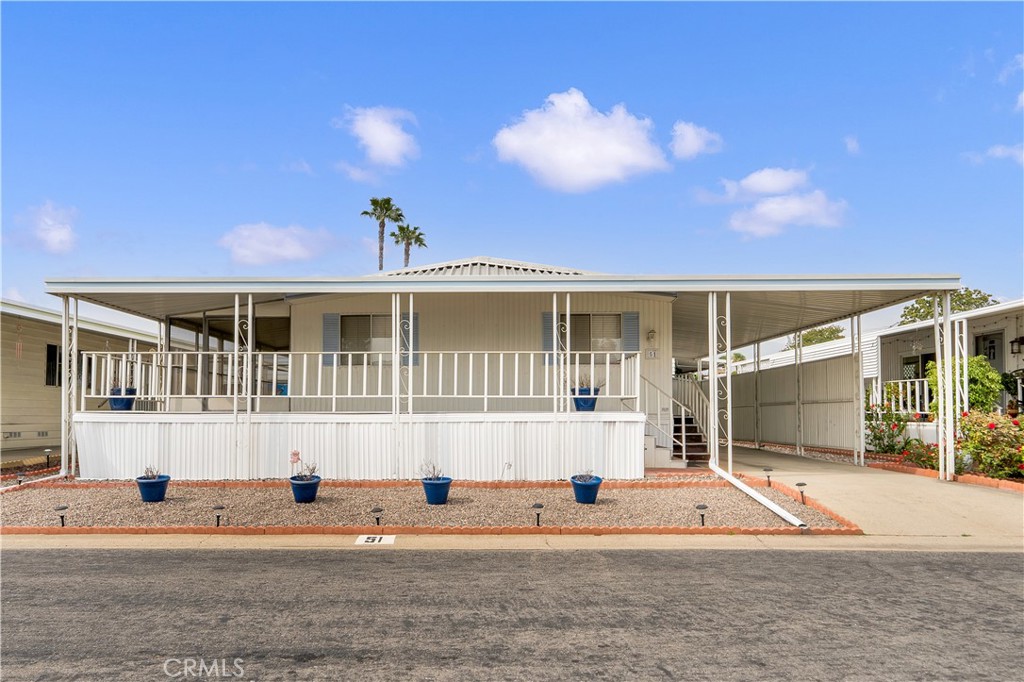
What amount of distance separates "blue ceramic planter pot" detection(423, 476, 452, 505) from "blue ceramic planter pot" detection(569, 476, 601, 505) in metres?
1.66

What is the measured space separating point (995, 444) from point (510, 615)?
32.3 feet

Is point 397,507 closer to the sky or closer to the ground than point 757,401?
closer to the ground

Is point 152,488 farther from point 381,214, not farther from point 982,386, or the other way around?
point 381,214

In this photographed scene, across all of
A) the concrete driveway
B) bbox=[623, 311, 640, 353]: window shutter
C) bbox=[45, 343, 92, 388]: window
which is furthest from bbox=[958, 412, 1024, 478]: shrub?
bbox=[45, 343, 92, 388]: window

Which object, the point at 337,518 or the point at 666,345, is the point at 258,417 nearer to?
the point at 337,518

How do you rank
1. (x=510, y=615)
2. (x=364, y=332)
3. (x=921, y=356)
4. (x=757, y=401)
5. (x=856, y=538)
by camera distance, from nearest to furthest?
(x=510, y=615) → (x=856, y=538) → (x=364, y=332) → (x=921, y=356) → (x=757, y=401)

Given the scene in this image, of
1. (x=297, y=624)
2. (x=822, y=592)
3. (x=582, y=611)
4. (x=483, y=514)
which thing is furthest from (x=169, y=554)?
(x=822, y=592)

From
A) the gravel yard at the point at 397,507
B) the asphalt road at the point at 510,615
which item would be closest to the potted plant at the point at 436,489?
the gravel yard at the point at 397,507

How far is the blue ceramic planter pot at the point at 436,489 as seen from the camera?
8.98 metres

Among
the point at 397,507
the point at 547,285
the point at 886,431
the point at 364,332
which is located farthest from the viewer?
the point at 886,431

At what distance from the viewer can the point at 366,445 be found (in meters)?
10.8

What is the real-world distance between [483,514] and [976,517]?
611cm

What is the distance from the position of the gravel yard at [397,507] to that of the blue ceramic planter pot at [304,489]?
13 centimetres

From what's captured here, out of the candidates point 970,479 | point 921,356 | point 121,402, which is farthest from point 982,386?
point 121,402
